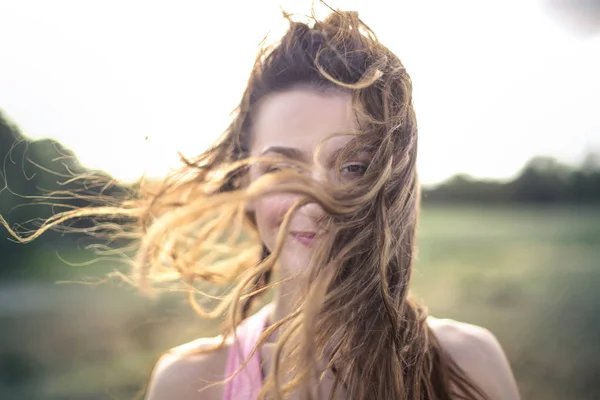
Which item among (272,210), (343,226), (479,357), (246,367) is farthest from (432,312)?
(343,226)

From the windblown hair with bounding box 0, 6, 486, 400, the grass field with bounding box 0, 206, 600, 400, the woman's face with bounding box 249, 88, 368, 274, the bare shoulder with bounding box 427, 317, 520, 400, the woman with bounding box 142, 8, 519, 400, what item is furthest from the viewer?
the grass field with bounding box 0, 206, 600, 400

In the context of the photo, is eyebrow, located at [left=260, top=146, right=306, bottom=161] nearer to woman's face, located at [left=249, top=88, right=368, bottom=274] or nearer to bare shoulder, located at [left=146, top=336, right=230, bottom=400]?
woman's face, located at [left=249, top=88, right=368, bottom=274]

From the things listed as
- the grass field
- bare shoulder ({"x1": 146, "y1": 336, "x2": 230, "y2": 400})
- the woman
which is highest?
the woman

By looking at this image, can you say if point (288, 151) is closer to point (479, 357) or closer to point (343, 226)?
point (343, 226)

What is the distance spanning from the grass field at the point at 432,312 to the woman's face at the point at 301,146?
513 millimetres

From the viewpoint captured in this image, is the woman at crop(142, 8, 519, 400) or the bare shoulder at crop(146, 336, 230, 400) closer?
the woman at crop(142, 8, 519, 400)

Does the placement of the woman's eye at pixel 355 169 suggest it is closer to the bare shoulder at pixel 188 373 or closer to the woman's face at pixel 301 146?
the woman's face at pixel 301 146

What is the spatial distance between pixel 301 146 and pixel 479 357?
2.86ft

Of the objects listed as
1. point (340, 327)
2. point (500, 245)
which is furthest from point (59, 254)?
point (500, 245)

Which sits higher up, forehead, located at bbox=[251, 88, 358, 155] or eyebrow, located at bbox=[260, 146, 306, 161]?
forehead, located at bbox=[251, 88, 358, 155]

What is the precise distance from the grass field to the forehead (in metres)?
0.60

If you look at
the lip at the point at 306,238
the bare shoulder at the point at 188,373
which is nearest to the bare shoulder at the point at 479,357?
the lip at the point at 306,238

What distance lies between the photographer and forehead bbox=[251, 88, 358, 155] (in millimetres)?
1422

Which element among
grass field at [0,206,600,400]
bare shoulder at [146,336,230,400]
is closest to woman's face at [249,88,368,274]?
bare shoulder at [146,336,230,400]
